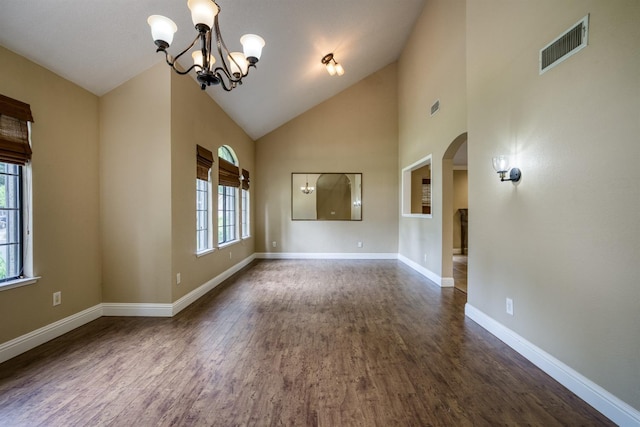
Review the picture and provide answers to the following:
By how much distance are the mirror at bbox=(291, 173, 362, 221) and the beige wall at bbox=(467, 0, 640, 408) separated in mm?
4380

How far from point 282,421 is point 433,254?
4057mm

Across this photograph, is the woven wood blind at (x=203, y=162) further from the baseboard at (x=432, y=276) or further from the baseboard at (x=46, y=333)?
the baseboard at (x=432, y=276)

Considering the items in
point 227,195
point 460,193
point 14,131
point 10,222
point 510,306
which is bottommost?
point 510,306

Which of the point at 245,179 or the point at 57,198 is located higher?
the point at 245,179

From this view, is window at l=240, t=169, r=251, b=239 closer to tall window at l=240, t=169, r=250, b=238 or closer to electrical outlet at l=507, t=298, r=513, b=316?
tall window at l=240, t=169, r=250, b=238

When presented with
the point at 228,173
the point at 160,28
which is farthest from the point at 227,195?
the point at 160,28

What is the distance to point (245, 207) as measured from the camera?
6852mm

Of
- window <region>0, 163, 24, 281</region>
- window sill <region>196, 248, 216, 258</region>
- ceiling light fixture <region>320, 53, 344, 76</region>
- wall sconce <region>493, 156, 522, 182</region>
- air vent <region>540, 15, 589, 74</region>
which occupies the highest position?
ceiling light fixture <region>320, 53, 344, 76</region>

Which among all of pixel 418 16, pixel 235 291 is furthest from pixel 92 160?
pixel 418 16

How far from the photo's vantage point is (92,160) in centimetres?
324

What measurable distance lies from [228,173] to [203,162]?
1.14 meters

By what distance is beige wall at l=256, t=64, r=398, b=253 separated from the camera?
734cm

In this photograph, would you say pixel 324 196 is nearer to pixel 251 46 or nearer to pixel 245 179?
pixel 245 179

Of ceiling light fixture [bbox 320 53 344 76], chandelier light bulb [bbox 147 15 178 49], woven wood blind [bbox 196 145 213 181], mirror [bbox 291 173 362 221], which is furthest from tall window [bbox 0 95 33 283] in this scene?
mirror [bbox 291 173 362 221]
